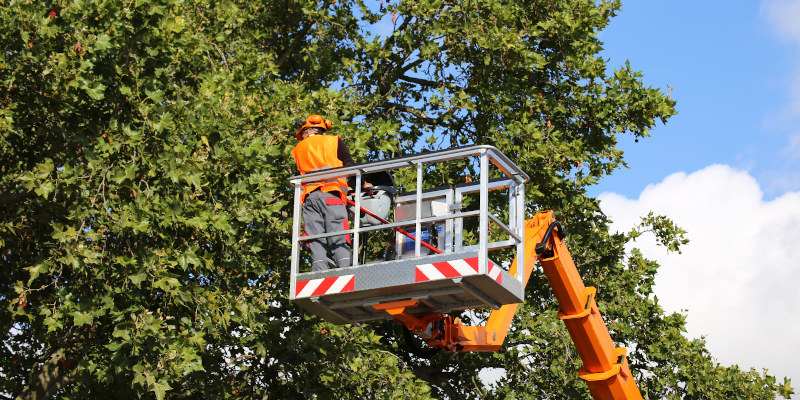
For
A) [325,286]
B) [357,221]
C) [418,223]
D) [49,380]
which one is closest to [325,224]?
[357,221]

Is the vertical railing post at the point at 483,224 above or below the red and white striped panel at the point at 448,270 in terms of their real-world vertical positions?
above

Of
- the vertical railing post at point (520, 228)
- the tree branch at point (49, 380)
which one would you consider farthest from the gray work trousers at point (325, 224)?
the tree branch at point (49, 380)

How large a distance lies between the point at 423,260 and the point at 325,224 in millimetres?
1334

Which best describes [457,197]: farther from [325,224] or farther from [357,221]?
[325,224]

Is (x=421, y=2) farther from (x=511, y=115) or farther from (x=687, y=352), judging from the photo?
Result: (x=687, y=352)

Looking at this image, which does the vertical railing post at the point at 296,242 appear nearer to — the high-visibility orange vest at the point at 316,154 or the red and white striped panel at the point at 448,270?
the high-visibility orange vest at the point at 316,154

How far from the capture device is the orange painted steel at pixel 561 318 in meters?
9.84

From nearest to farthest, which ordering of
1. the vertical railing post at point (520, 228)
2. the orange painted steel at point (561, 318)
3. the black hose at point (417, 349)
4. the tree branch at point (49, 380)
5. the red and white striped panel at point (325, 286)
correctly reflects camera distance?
the red and white striped panel at point (325, 286) < the vertical railing post at point (520, 228) < the orange painted steel at point (561, 318) < the black hose at point (417, 349) < the tree branch at point (49, 380)

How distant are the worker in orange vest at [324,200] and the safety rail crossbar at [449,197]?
100mm

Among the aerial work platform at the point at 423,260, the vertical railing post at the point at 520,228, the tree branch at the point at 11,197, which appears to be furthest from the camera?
the tree branch at the point at 11,197

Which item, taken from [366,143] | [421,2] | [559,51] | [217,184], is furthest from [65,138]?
[559,51]

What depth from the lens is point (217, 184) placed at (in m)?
11.8

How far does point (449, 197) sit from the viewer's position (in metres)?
9.29

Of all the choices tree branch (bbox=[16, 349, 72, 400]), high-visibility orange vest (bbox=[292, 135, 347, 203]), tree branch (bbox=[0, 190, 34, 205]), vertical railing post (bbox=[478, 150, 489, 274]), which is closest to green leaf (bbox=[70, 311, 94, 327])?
tree branch (bbox=[0, 190, 34, 205])
